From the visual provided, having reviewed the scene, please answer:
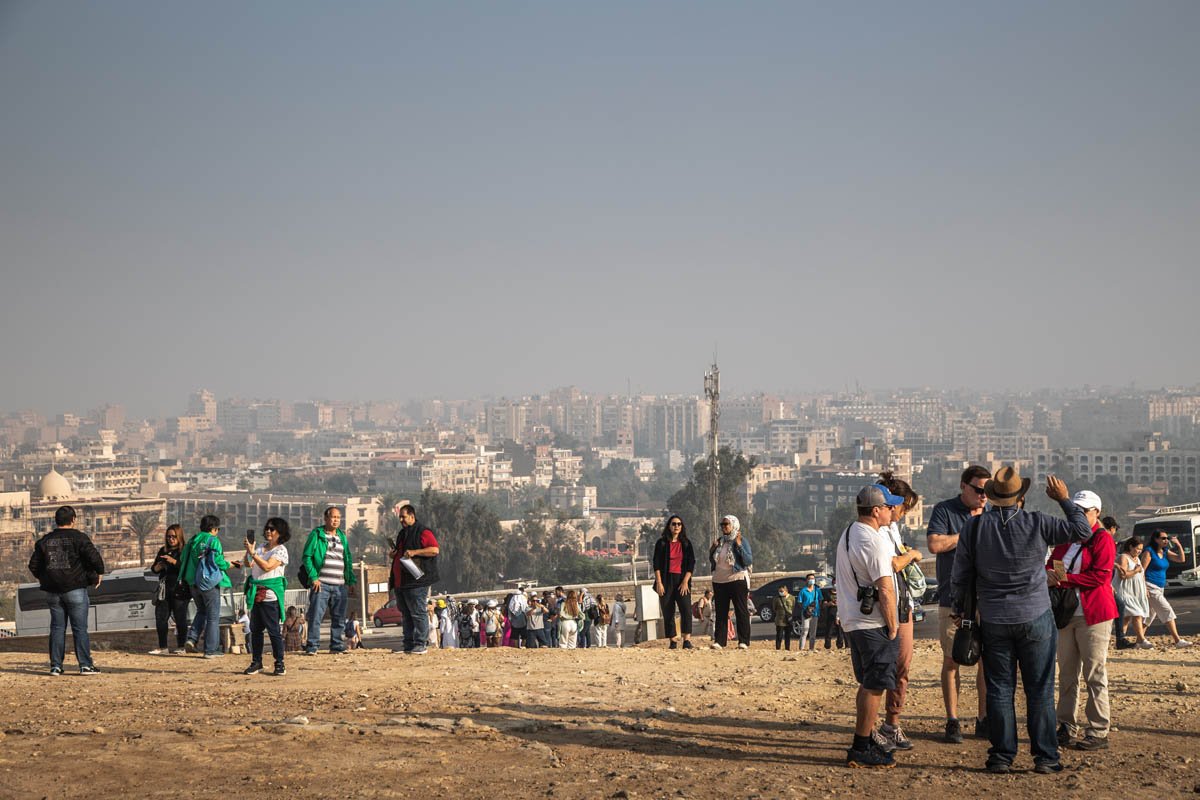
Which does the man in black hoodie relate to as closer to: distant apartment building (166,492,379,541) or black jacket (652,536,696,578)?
black jacket (652,536,696,578)

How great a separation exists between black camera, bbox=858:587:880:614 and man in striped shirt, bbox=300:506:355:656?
247 inches

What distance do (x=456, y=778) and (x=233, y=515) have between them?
173 m

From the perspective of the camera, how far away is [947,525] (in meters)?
7.38

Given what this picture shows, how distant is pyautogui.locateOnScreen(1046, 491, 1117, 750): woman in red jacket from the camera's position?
720cm

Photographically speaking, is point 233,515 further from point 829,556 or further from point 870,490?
point 870,490

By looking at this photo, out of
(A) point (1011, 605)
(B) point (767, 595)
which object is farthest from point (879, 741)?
(B) point (767, 595)

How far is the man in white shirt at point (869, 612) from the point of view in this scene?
6680mm

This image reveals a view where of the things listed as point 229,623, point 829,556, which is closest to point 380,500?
point 829,556

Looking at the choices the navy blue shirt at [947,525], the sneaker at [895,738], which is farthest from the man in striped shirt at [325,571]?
the sneaker at [895,738]

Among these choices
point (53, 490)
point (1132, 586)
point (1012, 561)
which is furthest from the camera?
point (53, 490)

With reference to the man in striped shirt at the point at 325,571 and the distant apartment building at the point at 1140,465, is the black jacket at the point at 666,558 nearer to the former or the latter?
the man in striped shirt at the point at 325,571

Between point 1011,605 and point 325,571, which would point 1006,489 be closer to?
point 1011,605

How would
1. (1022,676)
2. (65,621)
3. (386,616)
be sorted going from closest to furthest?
(1022,676)
(65,621)
(386,616)

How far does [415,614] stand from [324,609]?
810mm
